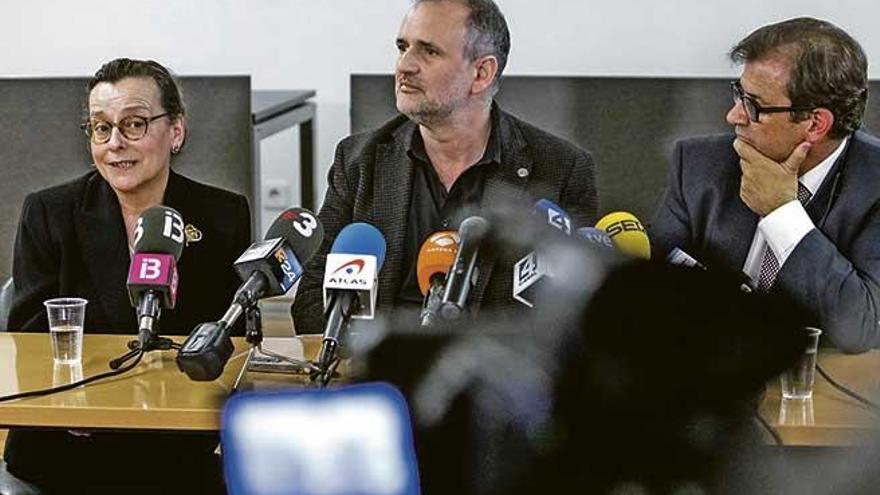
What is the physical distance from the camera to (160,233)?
1.98m

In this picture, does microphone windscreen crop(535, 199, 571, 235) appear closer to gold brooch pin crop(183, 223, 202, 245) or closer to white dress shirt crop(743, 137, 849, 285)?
white dress shirt crop(743, 137, 849, 285)

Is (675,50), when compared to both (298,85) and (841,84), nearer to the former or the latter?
(298,85)

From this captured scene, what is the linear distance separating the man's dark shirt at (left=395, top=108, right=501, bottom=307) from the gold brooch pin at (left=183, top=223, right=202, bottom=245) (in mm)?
396

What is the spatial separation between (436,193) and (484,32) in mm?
370

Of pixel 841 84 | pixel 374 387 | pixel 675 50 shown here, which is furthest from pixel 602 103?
pixel 374 387

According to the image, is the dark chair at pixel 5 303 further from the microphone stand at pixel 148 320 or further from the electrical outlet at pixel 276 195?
the electrical outlet at pixel 276 195

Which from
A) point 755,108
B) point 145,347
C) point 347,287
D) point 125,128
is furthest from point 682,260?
point 125,128

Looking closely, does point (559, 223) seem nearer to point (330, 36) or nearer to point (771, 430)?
point (771, 430)

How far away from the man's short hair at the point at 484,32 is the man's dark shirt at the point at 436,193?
20 centimetres

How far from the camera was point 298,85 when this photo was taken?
4.16 meters

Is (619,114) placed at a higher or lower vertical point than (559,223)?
lower

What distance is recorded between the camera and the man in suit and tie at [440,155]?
2.62m

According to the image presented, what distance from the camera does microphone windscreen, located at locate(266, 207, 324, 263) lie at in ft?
6.13

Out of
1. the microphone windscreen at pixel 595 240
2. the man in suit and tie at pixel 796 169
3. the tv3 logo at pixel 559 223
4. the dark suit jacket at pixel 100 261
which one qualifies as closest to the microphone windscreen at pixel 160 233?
the dark suit jacket at pixel 100 261
